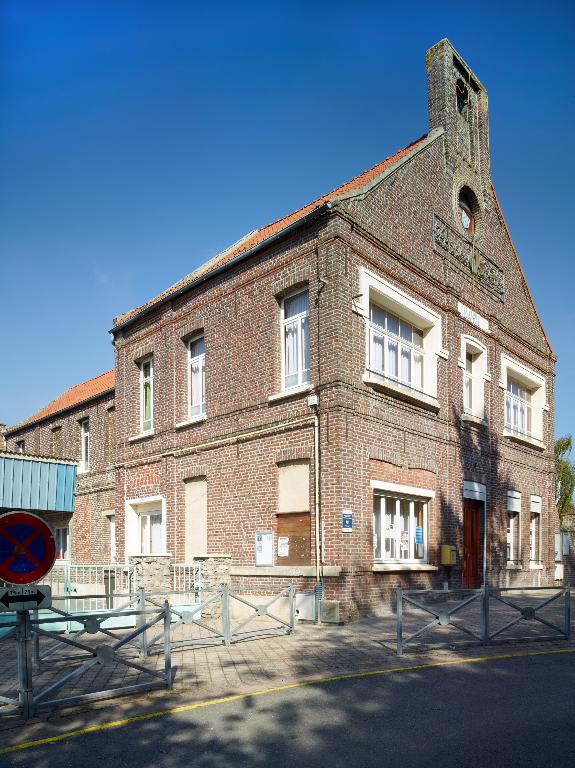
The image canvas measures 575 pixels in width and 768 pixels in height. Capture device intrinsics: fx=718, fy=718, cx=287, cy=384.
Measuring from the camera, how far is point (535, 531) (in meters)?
22.9

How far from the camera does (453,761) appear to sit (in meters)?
5.41

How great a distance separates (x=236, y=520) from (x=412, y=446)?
4316 millimetres

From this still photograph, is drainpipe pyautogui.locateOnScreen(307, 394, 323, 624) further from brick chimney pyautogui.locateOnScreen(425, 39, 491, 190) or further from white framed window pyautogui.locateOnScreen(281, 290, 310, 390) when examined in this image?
brick chimney pyautogui.locateOnScreen(425, 39, 491, 190)

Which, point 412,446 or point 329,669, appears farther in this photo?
point 412,446

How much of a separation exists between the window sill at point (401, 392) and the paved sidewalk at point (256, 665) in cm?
484

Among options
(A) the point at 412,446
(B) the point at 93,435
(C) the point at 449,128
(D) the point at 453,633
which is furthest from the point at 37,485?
(C) the point at 449,128

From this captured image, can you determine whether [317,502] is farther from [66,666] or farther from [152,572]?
[66,666]

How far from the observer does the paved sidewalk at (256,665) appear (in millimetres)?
6930

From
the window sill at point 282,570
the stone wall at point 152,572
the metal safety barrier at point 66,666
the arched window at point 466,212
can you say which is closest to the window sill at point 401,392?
the window sill at point 282,570

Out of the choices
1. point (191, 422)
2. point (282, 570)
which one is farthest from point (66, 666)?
point (191, 422)

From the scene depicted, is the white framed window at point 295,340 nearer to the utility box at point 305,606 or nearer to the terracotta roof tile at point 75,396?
the utility box at point 305,606

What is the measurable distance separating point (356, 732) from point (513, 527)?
1639 centimetres

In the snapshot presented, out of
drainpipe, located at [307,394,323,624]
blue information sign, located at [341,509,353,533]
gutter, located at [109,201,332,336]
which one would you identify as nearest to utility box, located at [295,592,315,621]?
drainpipe, located at [307,394,323,624]

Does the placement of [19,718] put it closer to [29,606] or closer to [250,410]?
[29,606]
